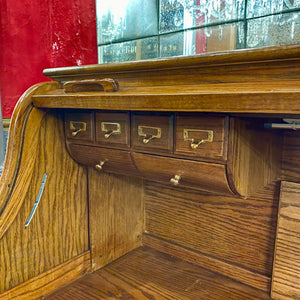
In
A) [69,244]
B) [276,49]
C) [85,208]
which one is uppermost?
[276,49]

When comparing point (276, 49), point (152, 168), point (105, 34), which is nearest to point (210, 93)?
point (276, 49)

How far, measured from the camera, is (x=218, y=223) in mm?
1642

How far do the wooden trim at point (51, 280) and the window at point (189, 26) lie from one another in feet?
3.96

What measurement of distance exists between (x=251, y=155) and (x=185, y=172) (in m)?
0.23

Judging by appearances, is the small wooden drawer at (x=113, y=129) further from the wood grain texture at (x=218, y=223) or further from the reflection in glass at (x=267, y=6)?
the reflection in glass at (x=267, y=6)

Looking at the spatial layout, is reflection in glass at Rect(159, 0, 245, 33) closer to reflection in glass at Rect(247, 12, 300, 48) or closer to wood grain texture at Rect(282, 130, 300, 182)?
reflection in glass at Rect(247, 12, 300, 48)

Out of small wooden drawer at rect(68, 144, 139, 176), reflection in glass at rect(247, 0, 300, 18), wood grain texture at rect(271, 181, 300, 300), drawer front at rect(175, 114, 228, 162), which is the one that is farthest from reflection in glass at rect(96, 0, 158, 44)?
wood grain texture at rect(271, 181, 300, 300)

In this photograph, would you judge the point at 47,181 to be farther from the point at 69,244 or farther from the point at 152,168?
the point at 152,168

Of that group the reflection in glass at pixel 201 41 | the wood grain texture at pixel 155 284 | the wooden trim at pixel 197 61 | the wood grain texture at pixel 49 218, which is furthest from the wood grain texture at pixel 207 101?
the wood grain texture at pixel 155 284

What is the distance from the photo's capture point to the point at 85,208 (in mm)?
1638

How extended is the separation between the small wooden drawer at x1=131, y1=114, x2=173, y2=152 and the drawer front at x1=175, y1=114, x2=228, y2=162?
0.04 metres

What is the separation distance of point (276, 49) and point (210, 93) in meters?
0.27

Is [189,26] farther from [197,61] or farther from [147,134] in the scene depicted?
[147,134]

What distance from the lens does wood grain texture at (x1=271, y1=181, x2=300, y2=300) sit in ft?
4.41
